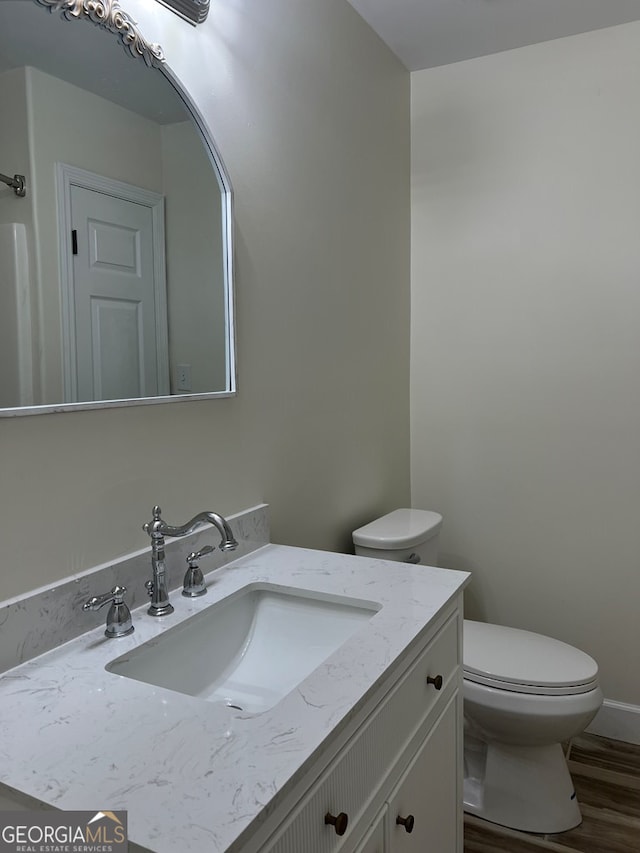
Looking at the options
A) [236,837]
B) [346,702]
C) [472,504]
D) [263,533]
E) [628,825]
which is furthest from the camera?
[472,504]

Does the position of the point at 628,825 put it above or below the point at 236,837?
below

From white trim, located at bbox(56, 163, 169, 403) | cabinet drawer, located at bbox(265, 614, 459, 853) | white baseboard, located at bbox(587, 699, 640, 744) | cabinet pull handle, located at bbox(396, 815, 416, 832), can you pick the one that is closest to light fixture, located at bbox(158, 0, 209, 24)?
white trim, located at bbox(56, 163, 169, 403)

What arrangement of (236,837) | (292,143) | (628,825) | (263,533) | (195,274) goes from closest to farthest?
(236,837), (195,274), (263,533), (292,143), (628,825)

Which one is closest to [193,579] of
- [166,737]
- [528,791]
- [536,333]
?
[166,737]

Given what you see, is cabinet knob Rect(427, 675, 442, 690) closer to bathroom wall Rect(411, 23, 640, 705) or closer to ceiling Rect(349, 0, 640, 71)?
bathroom wall Rect(411, 23, 640, 705)

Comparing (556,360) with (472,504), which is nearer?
(556,360)

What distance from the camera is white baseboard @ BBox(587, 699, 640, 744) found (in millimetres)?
2266

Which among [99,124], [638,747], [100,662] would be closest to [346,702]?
[100,662]

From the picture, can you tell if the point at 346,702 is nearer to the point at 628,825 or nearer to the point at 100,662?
the point at 100,662

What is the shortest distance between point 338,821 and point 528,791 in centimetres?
129

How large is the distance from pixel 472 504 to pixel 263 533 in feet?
3.90

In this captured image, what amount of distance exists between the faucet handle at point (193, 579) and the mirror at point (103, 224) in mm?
326

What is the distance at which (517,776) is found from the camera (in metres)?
1.87

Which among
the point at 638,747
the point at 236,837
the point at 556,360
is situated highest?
the point at 556,360
